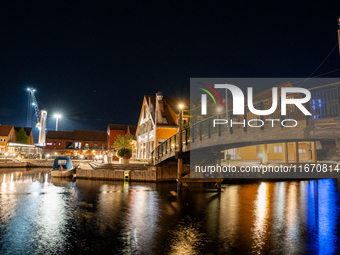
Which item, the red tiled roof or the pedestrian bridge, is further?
the red tiled roof

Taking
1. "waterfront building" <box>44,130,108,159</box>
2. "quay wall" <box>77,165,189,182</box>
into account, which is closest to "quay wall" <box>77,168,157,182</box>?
"quay wall" <box>77,165,189,182</box>

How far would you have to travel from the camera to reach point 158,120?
119ft

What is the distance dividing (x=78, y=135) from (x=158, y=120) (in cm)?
5162

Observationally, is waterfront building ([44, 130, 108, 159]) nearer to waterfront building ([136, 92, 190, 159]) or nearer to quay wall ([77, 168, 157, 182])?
waterfront building ([136, 92, 190, 159])

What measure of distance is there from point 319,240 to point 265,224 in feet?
7.47

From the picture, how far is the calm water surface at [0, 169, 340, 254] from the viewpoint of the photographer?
26.1ft

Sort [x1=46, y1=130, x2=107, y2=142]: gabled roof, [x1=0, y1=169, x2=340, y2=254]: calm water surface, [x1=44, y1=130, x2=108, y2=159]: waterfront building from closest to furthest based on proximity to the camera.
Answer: [x1=0, y1=169, x2=340, y2=254]: calm water surface
[x1=44, y1=130, x2=108, y2=159]: waterfront building
[x1=46, y1=130, x2=107, y2=142]: gabled roof

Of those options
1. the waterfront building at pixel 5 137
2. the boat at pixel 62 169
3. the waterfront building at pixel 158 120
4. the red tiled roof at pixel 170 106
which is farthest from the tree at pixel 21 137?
the boat at pixel 62 169

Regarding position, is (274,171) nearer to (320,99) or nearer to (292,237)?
(320,99)

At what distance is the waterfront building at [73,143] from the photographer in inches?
3013

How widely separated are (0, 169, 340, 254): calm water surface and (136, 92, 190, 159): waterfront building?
749 inches

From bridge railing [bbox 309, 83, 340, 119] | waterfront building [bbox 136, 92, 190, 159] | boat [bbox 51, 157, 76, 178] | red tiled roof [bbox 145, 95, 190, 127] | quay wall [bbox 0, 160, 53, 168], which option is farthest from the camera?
quay wall [bbox 0, 160, 53, 168]

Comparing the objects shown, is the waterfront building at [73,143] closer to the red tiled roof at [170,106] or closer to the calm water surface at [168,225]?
the red tiled roof at [170,106]

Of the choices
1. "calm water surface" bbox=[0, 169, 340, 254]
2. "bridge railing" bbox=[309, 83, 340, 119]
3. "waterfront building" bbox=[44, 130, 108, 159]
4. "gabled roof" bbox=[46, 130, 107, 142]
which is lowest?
"calm water surface" bbox=[0, 169, 340, 254]
